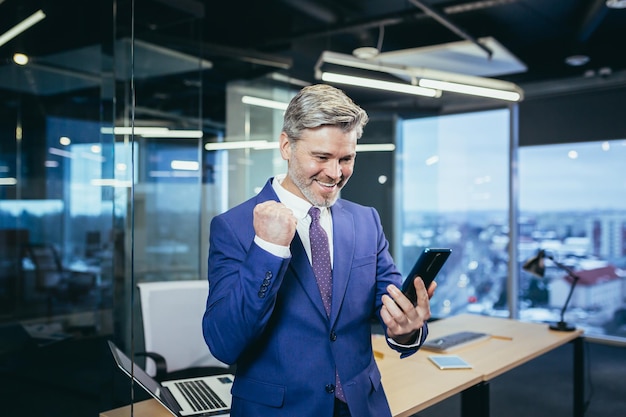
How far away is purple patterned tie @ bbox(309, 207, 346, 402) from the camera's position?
1375 mm

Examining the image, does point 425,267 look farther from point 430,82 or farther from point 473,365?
point 430,82

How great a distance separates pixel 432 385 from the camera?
2.17 meters

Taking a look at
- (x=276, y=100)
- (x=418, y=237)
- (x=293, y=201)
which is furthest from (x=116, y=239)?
(x=293, y=201)

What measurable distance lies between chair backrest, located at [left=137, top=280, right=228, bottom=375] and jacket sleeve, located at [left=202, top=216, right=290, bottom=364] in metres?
1.77

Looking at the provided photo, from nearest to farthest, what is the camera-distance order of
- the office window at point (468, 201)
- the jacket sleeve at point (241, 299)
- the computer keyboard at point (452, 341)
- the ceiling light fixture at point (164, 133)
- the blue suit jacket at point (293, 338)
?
the jacket sleeve at point (241, 299), the blue suit jacket at point (293, 338), the computer keyboard at point (452, 341), the ceiling light fixture at point (164, 133), the office window at point (468, 201)

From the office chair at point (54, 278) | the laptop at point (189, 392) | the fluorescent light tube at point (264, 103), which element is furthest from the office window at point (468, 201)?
the laptop at point (189, 392)

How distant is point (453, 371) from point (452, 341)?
1.60ft

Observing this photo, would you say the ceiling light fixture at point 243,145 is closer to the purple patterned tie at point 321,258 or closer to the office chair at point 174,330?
the office chair at point 174,330

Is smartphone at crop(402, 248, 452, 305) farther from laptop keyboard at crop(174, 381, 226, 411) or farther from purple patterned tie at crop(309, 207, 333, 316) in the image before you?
laptop keyboard at crop(174, 381, 226, 411)

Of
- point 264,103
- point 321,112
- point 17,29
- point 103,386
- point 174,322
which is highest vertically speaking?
point 17,29

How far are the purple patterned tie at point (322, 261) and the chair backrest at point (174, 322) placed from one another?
1.78 meters

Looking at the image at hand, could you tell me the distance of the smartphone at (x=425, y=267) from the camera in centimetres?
134

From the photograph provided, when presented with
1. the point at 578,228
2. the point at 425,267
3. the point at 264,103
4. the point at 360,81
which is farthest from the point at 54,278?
the point at 578,228

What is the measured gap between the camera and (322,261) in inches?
55.9
